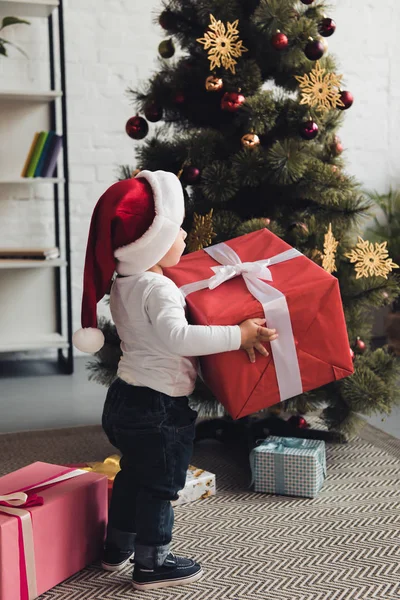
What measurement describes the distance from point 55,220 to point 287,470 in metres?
1.92

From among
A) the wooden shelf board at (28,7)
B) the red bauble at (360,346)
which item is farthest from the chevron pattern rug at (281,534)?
the wooden shelf board at (28,7)

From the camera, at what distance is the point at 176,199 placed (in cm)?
150

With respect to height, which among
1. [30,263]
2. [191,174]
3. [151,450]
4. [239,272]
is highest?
[191,174]

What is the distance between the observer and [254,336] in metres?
1.52

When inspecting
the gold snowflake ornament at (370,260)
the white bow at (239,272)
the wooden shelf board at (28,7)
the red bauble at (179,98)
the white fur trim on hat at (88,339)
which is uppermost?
the wooden shelf board at (28,7)

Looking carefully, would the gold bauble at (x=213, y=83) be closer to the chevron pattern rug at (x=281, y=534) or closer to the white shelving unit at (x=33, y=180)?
the chevron pattern rug at (x=281, y=534)

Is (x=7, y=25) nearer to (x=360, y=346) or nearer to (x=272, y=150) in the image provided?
(x=272, y=150)

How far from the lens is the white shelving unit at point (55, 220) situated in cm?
329

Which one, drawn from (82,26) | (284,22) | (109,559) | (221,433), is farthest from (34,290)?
(109,559)

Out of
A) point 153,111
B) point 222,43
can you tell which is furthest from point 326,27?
point 153,111

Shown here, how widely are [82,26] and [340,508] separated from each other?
257 cm

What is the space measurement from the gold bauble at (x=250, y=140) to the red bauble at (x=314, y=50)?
0.27m

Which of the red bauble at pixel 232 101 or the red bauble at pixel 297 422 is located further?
the red bauble at pixel 297 422

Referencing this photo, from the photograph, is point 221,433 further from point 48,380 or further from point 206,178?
point 48,380
